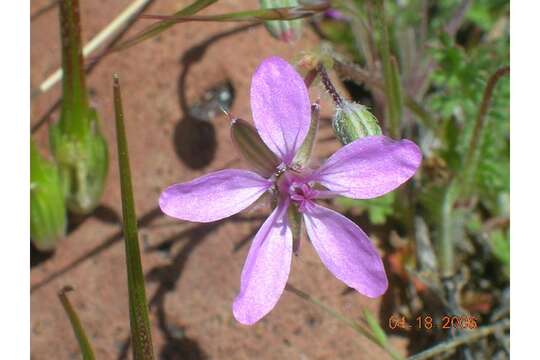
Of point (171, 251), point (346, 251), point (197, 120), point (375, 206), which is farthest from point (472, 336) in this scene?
point (197, 120)

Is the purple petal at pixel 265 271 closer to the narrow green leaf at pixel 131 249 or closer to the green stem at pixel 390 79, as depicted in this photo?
the narrow green leaf at pixel 131 249

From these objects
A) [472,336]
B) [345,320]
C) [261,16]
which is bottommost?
[472,336]

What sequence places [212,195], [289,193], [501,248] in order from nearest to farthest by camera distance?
[212,195] → [289,193] → [501,248]

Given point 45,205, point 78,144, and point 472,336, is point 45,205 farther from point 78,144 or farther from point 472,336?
point 472,336

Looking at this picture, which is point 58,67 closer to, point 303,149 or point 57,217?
point 57,217

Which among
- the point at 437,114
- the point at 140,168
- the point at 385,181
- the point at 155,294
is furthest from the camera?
the point at 437,114

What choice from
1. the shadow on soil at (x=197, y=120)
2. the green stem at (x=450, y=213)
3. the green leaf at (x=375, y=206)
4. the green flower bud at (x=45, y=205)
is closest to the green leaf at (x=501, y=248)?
the green stem at (x=450, y=213)

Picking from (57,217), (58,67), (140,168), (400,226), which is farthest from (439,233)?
(58,67)
